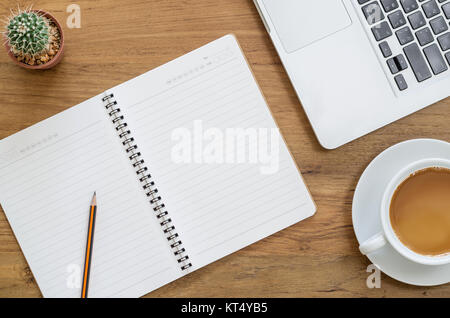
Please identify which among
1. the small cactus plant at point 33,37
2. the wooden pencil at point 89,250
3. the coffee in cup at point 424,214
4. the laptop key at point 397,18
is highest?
the small cactus plant at point 33,37

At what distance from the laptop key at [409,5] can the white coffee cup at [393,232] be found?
0.85ft

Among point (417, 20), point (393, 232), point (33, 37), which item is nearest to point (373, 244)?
point (393, 232)

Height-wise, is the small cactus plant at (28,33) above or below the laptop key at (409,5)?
above

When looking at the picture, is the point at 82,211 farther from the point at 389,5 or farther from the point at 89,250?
the point at 389,5

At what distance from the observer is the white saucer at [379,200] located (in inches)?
30.2

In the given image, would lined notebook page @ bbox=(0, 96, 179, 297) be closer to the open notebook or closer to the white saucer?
the open notebook

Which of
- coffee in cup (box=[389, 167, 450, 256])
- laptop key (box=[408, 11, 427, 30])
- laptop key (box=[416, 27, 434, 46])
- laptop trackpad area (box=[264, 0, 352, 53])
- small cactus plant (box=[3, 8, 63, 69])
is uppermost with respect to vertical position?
small cactus plant (box=[3, 8, 63, 69])

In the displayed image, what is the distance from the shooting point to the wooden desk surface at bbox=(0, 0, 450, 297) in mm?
796

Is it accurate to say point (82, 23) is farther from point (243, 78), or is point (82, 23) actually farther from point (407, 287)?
point (407, 287)

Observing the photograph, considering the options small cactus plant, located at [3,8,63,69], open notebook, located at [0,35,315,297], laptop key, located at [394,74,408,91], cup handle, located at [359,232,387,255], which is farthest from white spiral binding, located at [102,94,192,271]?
laptop key, located at [394,74,408,91]

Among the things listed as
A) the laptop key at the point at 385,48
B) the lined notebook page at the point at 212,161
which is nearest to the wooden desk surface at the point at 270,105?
the lined notebook page at the point at 212,161

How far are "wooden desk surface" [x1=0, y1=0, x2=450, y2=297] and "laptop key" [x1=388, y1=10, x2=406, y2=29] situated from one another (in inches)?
6.5

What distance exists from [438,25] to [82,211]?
0.70 m

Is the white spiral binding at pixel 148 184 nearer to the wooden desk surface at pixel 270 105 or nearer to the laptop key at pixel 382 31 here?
the wooden desk surface at pixel 270 105
